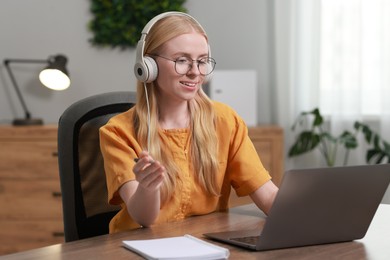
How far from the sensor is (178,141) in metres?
1.76

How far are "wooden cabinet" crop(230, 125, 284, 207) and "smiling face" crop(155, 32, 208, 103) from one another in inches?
77.2

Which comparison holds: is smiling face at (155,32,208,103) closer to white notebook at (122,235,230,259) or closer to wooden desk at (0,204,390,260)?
wooden desk at (0,204,390,260)

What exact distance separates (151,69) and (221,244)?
51cm

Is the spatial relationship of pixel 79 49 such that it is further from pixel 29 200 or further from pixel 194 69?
pixel 194 69

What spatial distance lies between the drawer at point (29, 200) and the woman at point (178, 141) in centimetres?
203

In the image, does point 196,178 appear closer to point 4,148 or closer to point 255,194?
point 255,194

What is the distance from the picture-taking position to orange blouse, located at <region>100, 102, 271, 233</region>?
1.68 m

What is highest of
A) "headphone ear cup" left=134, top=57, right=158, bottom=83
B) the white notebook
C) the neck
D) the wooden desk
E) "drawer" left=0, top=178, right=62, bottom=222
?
"headphone ear cup" left=134, top=57, right=158, bottom=83

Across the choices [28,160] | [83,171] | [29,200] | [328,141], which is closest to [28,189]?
[29,200]

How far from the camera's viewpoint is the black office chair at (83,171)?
1.81m

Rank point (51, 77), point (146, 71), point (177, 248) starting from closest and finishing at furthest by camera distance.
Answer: point (177, 248)
point (146, 71)
point (51, 77)

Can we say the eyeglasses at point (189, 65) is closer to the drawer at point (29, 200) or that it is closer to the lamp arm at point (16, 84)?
the drawer at point (29, 200)

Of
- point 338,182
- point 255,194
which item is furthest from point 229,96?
point 338,182

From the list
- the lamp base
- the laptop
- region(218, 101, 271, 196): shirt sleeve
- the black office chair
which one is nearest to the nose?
region(218, 101, 271, 196): shirt sleeve
